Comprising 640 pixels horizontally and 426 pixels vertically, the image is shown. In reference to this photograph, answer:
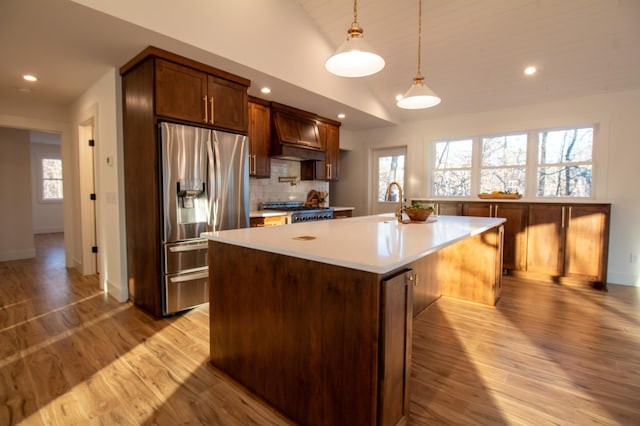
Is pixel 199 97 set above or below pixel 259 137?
above

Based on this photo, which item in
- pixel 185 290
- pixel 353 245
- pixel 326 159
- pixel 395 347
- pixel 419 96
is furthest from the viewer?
pixel 326 159

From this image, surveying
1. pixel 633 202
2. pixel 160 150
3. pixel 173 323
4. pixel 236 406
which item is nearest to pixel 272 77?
pixel 160 150

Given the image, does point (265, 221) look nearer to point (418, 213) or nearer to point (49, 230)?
point (418, 213)

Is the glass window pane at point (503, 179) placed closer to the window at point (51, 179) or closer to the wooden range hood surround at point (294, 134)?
the wooden range hood surround at point (294, 134)

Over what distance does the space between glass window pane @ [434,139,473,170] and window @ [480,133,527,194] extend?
0.24 meters

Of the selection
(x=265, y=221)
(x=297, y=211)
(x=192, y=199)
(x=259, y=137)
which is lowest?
(x=265, y=221)

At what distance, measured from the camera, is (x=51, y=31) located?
2400 millimetres

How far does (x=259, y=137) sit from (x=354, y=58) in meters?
2.44

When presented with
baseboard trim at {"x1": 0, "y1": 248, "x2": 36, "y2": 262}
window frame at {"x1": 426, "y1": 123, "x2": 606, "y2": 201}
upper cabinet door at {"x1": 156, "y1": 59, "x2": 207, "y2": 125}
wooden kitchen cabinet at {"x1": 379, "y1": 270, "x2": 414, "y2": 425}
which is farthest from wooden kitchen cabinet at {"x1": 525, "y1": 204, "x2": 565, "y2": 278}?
baseboard trim at {"x1": 0, "y1": 248, "x2": 36, "y2": 262}

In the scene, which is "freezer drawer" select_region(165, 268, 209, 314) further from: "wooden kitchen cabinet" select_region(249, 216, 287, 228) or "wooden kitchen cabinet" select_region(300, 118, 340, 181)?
"wooden kitchen cabinet" select_region(300, 118, 340, 181)

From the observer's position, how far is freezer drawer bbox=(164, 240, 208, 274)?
9.46 feet

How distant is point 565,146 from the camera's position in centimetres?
438

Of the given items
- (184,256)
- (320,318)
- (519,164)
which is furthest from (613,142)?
(184,256)

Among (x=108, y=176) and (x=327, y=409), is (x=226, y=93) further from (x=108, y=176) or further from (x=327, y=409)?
(x=327, y=409)
